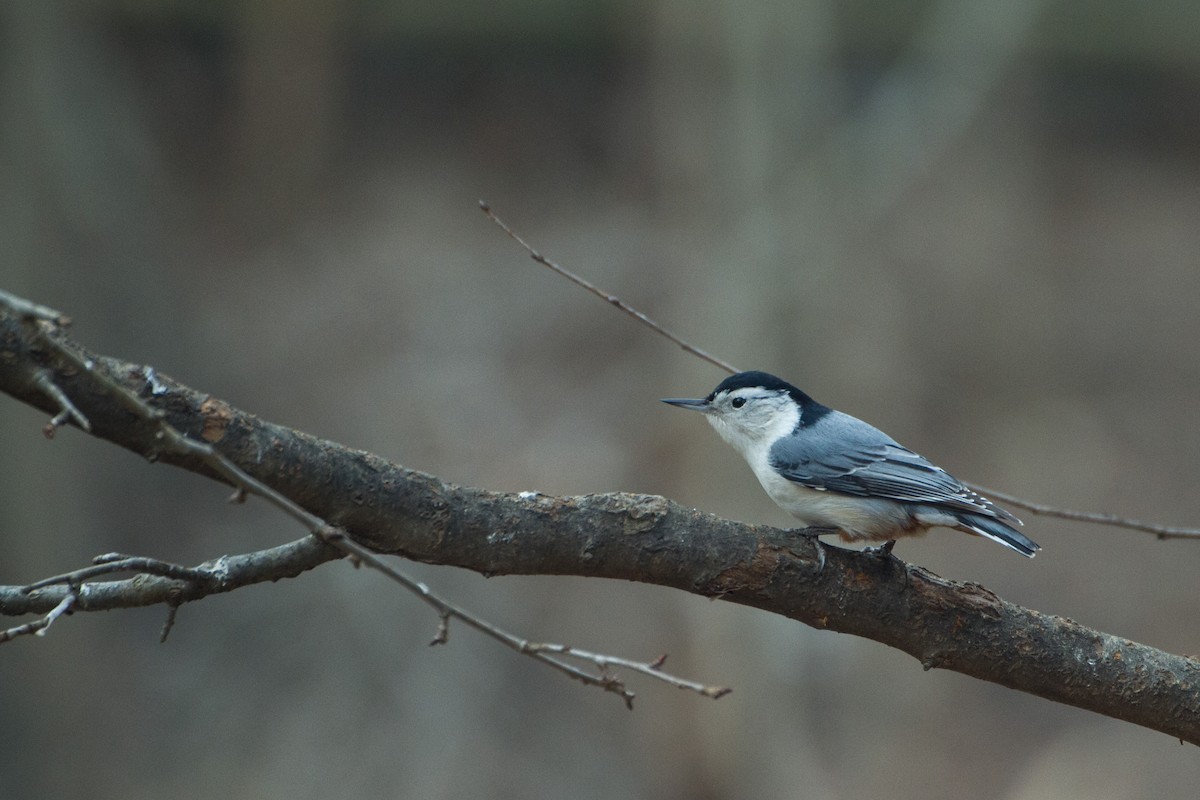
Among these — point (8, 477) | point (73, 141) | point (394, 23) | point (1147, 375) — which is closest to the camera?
point (8, 477)

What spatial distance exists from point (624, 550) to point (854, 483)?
3.09 ft

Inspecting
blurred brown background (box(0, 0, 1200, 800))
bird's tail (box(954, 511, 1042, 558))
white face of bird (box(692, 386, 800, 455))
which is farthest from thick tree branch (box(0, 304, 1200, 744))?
blurred brown background (box(0, 0, 1200, 800))

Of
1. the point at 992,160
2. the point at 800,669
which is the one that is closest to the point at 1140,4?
the point at 992,160

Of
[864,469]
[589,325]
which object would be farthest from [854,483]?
[589,325]

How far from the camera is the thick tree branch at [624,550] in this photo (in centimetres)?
168

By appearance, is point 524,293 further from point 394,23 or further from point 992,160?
point 992,160

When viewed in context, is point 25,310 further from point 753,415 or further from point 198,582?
point 753,415

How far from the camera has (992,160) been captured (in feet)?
27.8

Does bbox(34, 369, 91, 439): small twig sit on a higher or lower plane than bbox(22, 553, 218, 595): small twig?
higher

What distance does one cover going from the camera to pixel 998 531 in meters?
2.66

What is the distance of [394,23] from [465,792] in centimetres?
595

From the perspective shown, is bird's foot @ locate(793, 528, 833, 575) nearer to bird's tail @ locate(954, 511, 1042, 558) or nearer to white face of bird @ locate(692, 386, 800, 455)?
bird's tail @ locate(954, 511, 1042, 558)

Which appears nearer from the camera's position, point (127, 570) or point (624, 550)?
point (127, 570)

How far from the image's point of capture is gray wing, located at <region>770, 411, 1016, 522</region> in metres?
2.79
